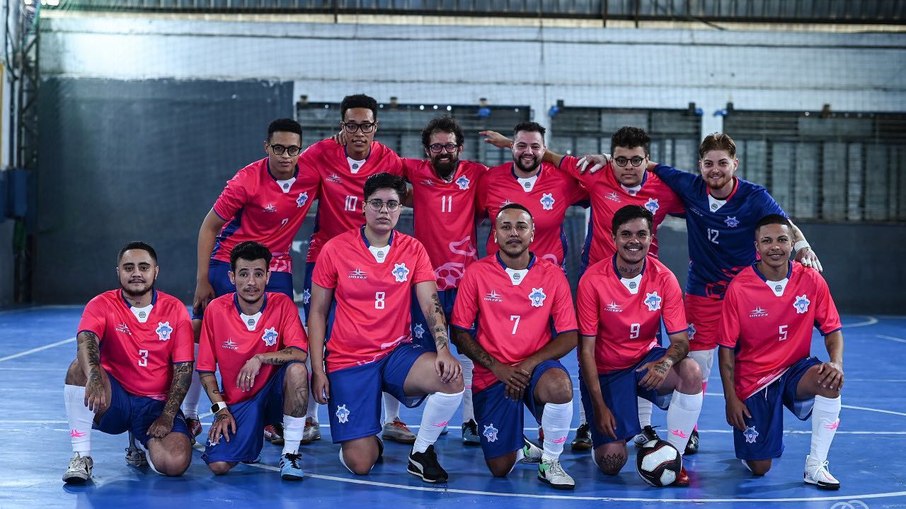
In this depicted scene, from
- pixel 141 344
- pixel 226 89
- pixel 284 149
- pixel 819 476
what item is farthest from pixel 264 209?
pixel 226 89

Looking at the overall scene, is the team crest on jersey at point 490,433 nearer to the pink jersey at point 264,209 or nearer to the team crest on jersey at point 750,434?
the team crest on jersey at point 750,434

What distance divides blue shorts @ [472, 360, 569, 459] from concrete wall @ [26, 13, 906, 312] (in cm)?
1177

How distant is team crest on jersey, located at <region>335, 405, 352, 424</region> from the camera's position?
5.35m

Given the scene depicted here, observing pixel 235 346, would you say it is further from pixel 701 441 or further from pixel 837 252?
pixel 837 252

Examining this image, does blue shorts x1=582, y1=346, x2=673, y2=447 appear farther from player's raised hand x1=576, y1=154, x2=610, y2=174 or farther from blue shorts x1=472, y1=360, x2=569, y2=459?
player's raised hand x1=576, y1=154, x2=610, y2=174

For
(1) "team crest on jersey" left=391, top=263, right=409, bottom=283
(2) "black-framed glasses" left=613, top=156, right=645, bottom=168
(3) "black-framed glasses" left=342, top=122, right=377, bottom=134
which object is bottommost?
(1) "team crest on jersey" left=391, top=263, right=409, bottom=283

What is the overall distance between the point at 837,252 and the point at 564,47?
243 inches

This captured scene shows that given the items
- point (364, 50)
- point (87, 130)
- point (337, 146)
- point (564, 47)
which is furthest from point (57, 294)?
point (337, 146)

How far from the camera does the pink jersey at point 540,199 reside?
6.35 metres

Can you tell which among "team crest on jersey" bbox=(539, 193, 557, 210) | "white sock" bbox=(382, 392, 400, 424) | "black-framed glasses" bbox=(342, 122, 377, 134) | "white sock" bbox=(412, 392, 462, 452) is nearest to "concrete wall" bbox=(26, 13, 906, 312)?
"black-framed glasses" bbox=(342, 122, 377, 134)

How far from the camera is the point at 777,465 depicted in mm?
5582

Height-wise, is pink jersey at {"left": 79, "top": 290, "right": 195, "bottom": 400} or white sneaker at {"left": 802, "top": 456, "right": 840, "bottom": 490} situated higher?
pink jersey at {"left": 79, "top": 290, "right": 195, "bottom": 400}

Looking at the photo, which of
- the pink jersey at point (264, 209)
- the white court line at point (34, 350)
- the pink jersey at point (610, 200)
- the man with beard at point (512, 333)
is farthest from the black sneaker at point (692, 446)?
the white court line at point (34, 350)

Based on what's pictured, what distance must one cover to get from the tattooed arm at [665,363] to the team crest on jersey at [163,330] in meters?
2.72
